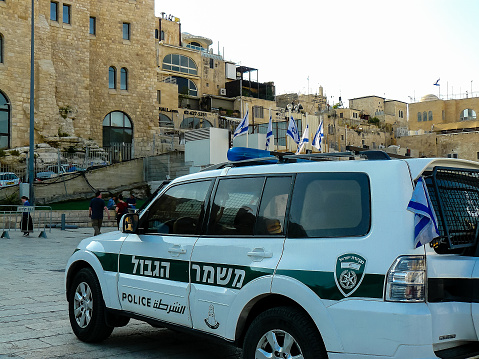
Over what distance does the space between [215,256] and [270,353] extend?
0.93m

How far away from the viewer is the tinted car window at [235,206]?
4.38 m

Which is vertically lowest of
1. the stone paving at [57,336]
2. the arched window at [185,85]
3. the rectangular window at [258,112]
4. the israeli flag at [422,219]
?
the stone paving at [57,336]

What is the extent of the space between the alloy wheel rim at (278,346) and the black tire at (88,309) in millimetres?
2392

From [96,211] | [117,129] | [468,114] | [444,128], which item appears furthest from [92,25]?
[468,114]

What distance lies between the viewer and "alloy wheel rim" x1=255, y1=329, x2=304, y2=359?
373 centimetres

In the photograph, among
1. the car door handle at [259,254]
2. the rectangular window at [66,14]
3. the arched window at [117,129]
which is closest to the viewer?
the car door handle at [259,254]

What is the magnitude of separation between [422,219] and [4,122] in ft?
124

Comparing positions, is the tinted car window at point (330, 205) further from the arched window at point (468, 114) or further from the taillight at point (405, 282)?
the arched window at point (468, 114)

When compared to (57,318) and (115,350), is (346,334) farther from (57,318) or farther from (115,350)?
(57,318)

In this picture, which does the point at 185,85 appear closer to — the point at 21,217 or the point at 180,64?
the point at 180,64

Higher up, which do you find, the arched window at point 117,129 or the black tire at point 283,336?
the arched window at point 117,129

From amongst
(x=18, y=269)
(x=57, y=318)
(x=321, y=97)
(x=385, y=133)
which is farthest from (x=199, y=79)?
(x=57, y=318)

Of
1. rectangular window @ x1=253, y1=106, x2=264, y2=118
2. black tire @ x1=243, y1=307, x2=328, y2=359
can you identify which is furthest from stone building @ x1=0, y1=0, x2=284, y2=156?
black tire @ x1=243, y1=307, x2=328, y2=359

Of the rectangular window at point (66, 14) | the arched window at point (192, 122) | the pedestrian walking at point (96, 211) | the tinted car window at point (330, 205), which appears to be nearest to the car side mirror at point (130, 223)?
the tinted car window at point (330, 205)
